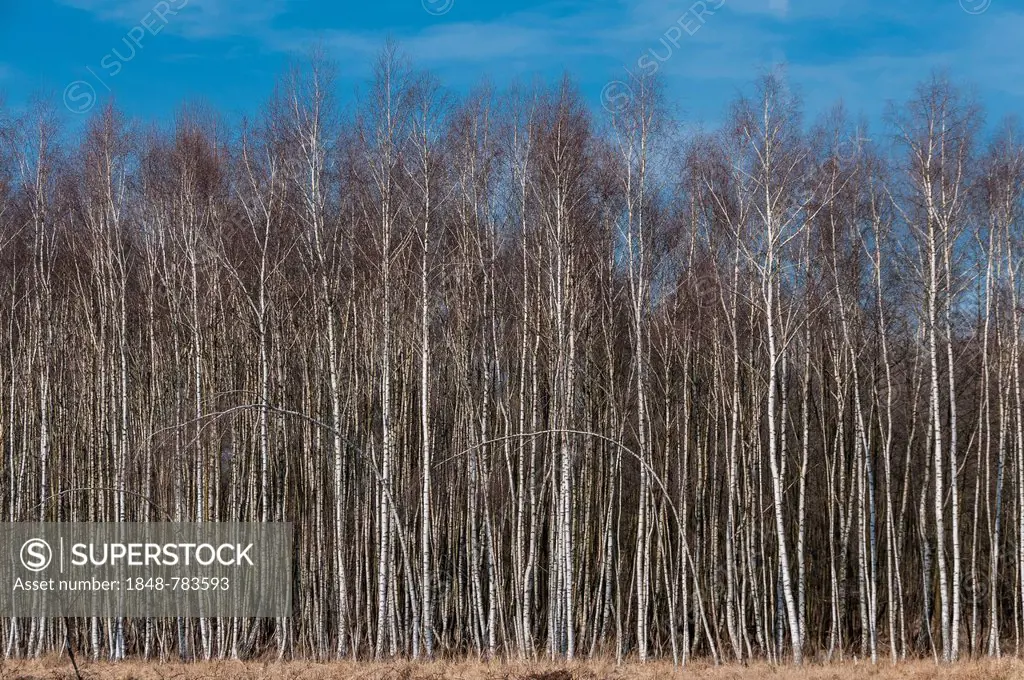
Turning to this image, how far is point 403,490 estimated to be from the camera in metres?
14.3

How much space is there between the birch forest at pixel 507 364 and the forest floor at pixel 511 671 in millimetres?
1040

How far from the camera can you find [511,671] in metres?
10.7

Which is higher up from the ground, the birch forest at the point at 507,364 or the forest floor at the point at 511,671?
the birch forest at the point at 507,364

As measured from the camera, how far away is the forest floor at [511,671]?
1072 cm

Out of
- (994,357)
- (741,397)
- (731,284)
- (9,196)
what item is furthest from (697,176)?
(9,196)

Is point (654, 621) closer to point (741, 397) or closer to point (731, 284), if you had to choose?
point (741, 397)

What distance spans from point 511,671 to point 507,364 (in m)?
5.38

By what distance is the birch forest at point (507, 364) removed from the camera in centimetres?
1335

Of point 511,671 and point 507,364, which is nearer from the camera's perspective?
point 511,671

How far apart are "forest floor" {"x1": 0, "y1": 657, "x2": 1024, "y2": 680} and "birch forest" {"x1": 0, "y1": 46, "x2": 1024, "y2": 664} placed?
1040 mm

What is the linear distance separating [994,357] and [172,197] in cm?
1352

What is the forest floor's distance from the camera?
35.2 feet

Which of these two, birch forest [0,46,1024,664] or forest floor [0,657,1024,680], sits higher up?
birch forest [0,46,1024,664]

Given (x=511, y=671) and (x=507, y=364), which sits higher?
(x=507, y=364)
